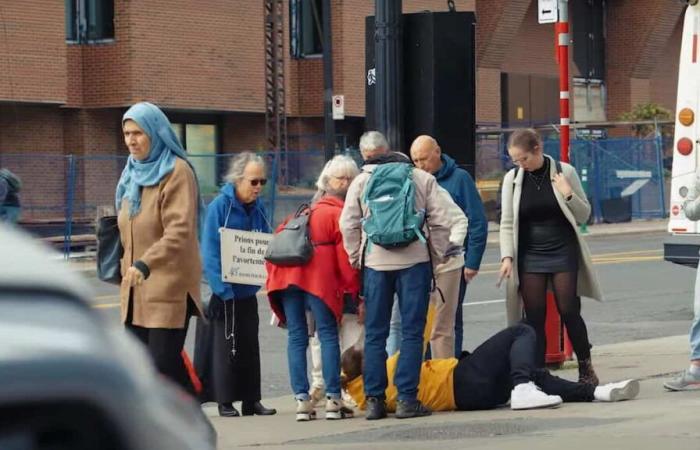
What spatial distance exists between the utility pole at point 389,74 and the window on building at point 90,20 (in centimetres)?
2392

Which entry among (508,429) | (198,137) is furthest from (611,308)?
(198,137)

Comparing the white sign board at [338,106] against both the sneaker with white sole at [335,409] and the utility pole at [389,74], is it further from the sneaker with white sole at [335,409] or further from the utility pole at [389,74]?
the sneaker with white sole at [335,409]

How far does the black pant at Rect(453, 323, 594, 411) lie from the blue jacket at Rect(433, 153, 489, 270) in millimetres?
1027

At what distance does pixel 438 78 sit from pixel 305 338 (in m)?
2.33

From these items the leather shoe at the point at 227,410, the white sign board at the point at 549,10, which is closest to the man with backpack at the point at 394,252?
the leather shoe at the point at 227,410

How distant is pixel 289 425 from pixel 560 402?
1.64 metres

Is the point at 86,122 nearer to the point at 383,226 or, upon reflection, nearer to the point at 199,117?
the point at 199,117

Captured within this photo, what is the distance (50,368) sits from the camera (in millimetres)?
1424

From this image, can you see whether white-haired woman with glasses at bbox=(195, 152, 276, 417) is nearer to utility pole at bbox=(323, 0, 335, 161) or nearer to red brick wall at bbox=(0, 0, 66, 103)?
red brick wall at bbox=(0, 0, 66, 103)

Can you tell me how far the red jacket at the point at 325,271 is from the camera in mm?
8969

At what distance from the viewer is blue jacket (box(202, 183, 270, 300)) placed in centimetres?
932

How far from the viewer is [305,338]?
9211 millimetres

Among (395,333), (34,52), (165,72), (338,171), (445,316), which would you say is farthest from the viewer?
(165,72)

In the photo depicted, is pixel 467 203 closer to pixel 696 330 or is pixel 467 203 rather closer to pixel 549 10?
pixel 696 330
